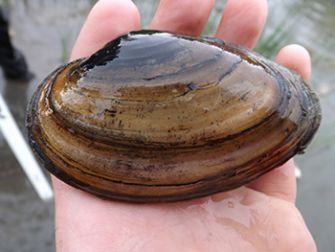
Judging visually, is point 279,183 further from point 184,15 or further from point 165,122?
point 184,15

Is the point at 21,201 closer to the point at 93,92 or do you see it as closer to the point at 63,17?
the point at 93,92

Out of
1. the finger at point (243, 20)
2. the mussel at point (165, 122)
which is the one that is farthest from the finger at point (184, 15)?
the mussel at point (165, 122)

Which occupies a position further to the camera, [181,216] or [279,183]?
[279,183]

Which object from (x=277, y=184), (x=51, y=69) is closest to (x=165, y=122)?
(x=277, y=184)

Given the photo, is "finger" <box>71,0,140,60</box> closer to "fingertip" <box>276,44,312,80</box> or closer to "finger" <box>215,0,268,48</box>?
"finger" <box>215,0,268,48</box>

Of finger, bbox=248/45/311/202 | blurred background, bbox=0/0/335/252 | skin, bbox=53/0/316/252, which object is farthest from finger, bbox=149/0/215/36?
blurred background, bbox=0/0/335/252

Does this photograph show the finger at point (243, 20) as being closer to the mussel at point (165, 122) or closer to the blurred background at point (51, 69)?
the mussel at point (165, 122)

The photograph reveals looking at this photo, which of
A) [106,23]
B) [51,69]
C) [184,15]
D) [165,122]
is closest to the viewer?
[165,122]
